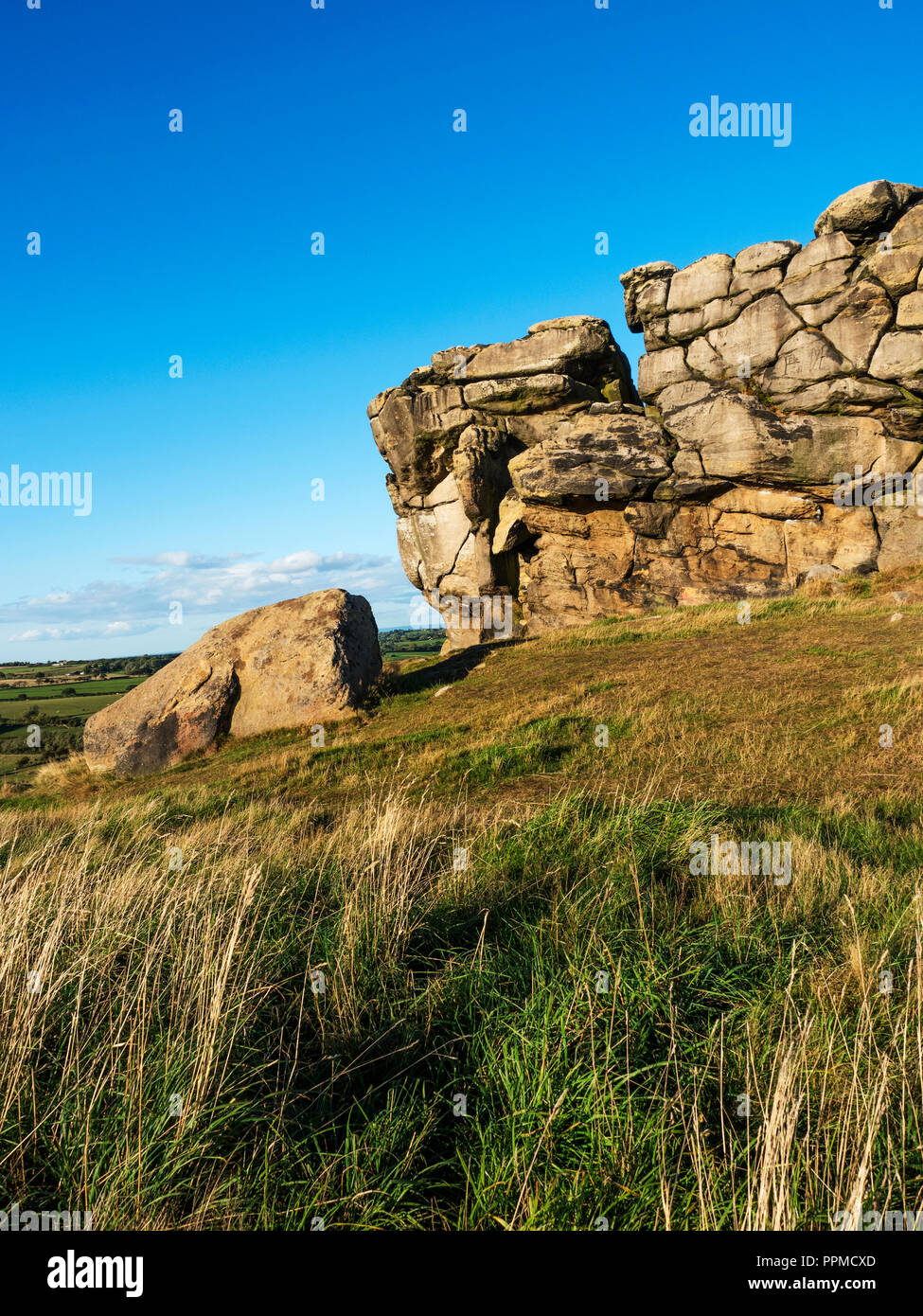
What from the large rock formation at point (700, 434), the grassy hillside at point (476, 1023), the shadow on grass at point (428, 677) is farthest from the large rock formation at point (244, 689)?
the large rock formation at point (700, 434)

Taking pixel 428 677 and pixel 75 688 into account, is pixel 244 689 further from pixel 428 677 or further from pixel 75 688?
pixel 75 688

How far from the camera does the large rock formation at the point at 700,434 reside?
94.0 ft

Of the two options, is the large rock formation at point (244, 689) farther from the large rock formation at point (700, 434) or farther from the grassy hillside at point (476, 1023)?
the large rock formation at point (700, 434)

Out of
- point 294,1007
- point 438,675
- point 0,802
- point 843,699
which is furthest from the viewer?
point 438,675

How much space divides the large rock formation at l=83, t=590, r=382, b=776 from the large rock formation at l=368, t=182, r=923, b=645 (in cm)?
1625

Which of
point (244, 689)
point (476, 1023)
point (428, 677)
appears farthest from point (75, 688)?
point (476, 1023)

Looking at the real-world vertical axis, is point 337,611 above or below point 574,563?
below

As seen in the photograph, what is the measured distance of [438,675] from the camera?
21203mm

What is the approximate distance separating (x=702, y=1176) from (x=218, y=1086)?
1998mm

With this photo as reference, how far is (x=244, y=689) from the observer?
715 inches

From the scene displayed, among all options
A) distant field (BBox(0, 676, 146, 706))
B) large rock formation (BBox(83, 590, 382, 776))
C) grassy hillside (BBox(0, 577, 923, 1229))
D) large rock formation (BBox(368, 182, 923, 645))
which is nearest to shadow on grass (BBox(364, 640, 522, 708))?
large rock formation (BBox(83, 590, 382, 776))

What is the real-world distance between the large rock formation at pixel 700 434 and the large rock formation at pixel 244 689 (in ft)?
53.3
